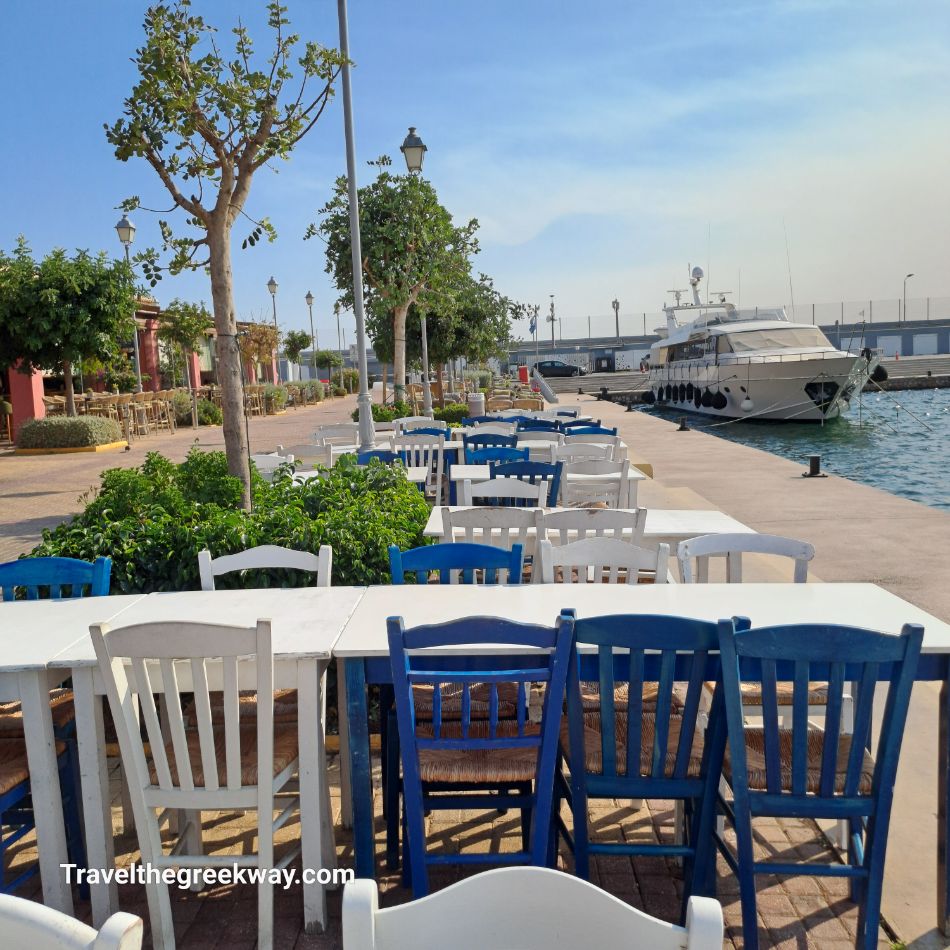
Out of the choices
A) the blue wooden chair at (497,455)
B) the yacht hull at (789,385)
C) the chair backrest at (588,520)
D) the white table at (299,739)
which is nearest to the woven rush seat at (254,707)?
the white table at (299,739)

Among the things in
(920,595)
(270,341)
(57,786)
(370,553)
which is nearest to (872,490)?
(920,595)

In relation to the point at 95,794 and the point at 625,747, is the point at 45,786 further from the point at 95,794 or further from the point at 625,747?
the point at 625,747

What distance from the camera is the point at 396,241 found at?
54.7ft

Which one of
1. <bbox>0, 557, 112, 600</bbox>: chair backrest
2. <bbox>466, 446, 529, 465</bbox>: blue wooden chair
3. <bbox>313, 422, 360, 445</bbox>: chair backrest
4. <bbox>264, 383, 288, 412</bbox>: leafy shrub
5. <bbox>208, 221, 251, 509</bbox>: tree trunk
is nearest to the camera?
<bbox>0, 557, 112, 600</bbox>: chair backrest

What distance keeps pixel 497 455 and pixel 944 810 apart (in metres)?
5.09

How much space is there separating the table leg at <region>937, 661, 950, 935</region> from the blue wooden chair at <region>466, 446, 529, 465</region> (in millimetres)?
4760

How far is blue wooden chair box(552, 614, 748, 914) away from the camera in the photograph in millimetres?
2660

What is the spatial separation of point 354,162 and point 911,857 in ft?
31.4

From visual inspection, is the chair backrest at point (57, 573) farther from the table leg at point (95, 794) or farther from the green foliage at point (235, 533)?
the table leg at point (95, 794)

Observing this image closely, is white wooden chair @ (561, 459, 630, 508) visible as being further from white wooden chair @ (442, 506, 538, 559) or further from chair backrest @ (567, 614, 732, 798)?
chair backrest @ (567, 614, 732, 798)

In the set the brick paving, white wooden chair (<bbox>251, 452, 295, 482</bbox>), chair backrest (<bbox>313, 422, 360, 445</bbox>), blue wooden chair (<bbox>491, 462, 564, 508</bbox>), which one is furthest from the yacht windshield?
the brick paving

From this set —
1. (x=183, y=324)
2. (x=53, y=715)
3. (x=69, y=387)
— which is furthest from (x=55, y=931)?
(x=183, y=324)

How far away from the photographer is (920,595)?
647 centimetres

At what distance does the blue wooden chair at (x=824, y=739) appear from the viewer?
2.57 m
